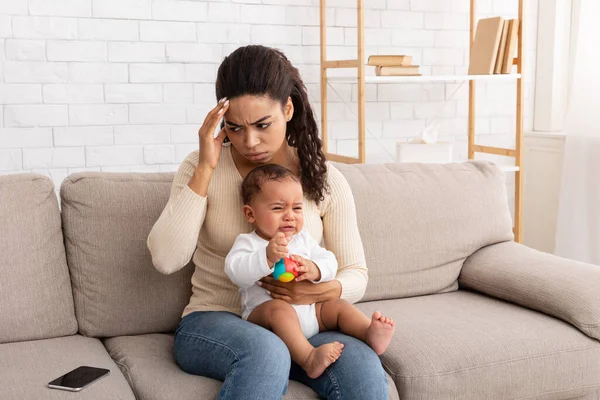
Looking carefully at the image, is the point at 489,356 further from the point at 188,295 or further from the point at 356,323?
the point at 188,295

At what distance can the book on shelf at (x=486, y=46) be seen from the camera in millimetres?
3660

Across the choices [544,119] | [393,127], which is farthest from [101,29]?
[544,119]

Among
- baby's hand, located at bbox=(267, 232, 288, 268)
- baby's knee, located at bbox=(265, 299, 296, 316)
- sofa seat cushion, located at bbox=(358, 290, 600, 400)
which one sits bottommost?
sofa seat cushion, located at bbox=(358, 290, 600, 400)

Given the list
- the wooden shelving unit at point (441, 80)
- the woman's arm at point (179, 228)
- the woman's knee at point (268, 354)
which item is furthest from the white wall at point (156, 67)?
the woman's knee at point (268, 354)

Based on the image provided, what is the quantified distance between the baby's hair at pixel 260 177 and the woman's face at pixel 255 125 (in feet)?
0.14

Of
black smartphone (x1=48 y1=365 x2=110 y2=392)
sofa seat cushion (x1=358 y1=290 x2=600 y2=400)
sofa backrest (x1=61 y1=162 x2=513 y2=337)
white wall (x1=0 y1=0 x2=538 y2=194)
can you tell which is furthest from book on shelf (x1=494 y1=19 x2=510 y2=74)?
black smartphone (x1=48 y1=365 x2=110 y2=392)

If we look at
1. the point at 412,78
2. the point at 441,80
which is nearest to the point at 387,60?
the point at 412,78

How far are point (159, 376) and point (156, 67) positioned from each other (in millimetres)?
1908

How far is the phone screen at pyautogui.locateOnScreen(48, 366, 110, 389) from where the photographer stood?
175cm

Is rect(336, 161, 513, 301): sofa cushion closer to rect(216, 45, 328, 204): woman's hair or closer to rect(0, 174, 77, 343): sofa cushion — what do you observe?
rect(216, 45, 328, 204): woman's hair

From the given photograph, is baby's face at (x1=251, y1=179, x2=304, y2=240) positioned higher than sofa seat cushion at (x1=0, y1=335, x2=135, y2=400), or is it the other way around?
baby's face at (x1=251, y1=179, x2=304, y2=240)

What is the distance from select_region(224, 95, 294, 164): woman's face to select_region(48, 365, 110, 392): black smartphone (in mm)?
630

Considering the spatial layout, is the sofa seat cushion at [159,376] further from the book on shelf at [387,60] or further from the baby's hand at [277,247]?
the book on shelf at [387,60]

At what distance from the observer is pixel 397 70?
3521 millimetres
